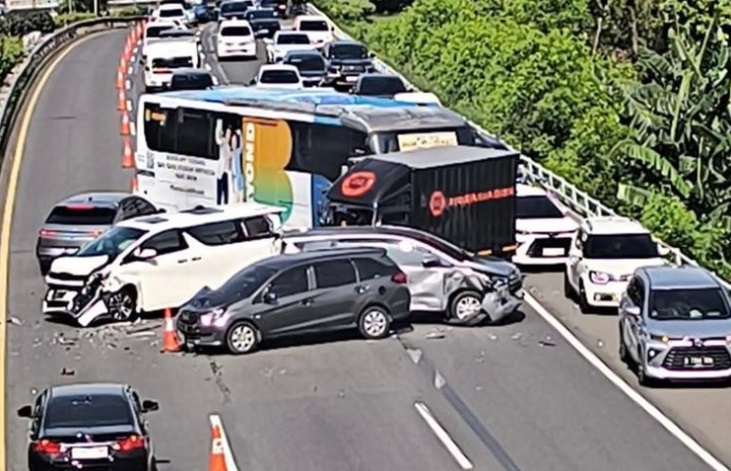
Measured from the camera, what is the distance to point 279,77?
178 feet

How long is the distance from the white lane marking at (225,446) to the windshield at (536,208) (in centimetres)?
1234

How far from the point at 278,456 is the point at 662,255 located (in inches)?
476

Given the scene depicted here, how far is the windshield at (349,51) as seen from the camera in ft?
197

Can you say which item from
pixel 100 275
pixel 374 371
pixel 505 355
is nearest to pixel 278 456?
pixel 374 371

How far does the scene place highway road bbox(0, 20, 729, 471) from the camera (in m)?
23.4

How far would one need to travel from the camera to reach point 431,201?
109 feet

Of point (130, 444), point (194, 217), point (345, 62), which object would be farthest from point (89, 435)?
point (345, 62)

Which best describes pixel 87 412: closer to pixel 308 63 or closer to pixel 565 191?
pixel 565 191

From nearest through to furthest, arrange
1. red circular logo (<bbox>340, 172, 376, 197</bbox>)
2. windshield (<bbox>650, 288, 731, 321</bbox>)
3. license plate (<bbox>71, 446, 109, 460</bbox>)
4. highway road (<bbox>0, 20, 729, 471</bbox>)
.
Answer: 1. license plate (<bbox>71, 446, 109, 460</bbox>)
2. highway road (<bbox>0, 20, 729, 471</bbox>)
3. windshield (<bbox>650, 288, 731, 321</bbox>)
4. red circular logo (<bbox>340, 172, 376, 197</bbox>)

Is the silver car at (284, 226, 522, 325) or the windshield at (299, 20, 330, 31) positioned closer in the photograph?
the silver car at (284, 226, 522, 325)

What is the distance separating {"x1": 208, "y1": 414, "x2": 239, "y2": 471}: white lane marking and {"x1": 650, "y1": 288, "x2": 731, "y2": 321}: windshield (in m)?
6.85

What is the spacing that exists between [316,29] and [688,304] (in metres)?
45.8

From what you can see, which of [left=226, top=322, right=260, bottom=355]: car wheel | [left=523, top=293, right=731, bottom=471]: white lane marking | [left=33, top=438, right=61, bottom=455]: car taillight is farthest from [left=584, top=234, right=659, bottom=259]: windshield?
[left=33, top=438, right=61, bottom=455]: car taillight

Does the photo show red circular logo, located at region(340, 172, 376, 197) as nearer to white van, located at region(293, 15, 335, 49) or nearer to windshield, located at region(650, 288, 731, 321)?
windshield, located at region(650, 288, 731, 321)
